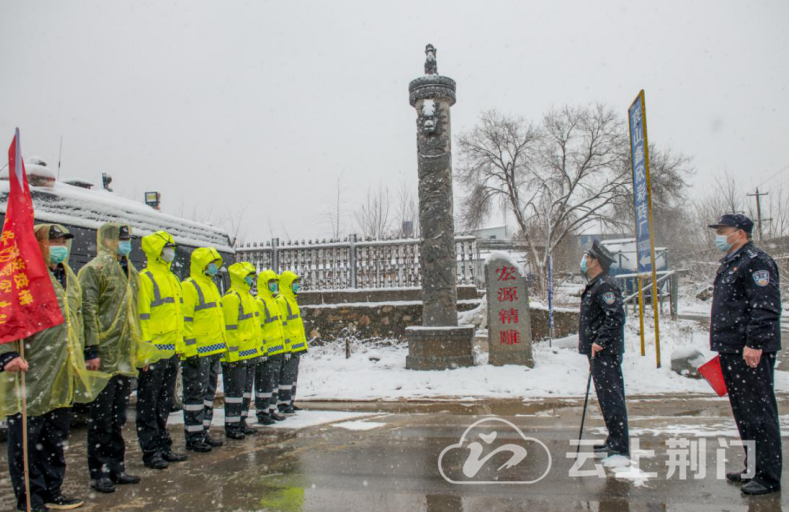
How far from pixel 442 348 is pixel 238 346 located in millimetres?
4839

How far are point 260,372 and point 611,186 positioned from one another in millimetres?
27613

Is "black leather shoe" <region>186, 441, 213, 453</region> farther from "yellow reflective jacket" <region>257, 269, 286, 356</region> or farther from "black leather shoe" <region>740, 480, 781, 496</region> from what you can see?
"black leather shoe" <region>740, 480, 781, 496</region>

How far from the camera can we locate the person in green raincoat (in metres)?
3.78

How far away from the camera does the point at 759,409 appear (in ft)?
13.1

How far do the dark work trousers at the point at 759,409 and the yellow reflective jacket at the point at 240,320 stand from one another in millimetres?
4512

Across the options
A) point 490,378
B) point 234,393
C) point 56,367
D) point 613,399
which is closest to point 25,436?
point 56,367

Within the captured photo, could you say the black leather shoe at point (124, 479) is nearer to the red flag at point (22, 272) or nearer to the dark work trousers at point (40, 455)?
the dark work trousers at point (40, 455)

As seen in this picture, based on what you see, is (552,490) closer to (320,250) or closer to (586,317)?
(586,317)

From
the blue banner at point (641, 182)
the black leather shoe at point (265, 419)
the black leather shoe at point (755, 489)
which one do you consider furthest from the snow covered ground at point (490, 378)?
the black leather shoe at point (755, 489)

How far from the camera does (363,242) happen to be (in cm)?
1435

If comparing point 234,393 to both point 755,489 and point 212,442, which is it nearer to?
point 212,442

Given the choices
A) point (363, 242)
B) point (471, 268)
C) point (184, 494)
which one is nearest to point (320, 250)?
point (363, 242)

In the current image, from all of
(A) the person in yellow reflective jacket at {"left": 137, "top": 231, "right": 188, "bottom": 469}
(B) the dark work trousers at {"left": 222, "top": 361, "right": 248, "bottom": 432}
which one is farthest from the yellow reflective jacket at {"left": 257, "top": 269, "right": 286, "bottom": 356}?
(A) the person in yellow reflective jacket at {"left": 137, "top": 231, "right": 188, "bottom": 469}

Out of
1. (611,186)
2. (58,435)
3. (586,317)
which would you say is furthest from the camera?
(611,186)
